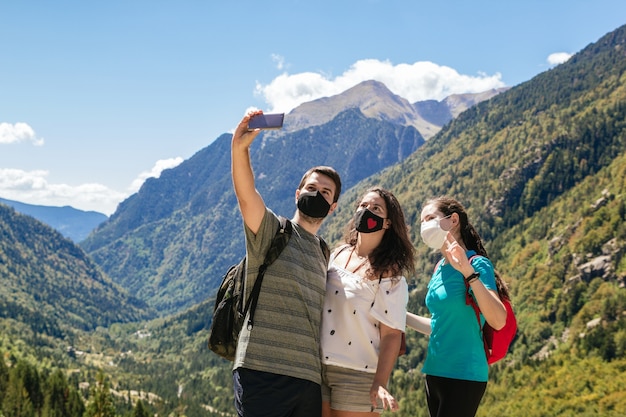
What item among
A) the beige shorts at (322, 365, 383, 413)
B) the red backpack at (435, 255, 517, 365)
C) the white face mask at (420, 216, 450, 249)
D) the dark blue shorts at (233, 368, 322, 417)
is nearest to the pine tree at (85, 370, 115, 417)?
the beige shorts at (322, 365, 383, 413)

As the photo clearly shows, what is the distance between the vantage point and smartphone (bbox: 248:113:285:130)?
19.7 feet

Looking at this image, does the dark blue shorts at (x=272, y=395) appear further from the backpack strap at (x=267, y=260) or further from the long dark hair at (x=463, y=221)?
the long dark hair at (x=463, y=221)

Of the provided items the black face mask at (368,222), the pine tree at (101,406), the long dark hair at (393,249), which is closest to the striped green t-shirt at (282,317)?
the long dark hair at (393,249)

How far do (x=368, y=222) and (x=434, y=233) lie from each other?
82cm

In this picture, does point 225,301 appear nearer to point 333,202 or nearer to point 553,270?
point 333,202

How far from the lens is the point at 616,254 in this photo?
178375 mm

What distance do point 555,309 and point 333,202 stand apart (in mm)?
198428

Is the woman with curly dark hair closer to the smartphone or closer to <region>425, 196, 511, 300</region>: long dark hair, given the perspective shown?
<region>425, 196, 511, 300</region>: long dark hair

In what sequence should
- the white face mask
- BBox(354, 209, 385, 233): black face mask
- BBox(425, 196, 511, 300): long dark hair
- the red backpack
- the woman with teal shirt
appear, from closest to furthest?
the woman with teal shirt → the white face mask → the red backpack → BBox(354, 209, 385, 233): black face mask → BBox(425, 196, 511, 300): long dark hair

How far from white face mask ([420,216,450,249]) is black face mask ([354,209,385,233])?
54 centimetres

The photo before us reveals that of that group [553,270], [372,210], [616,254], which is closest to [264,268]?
[372,210]

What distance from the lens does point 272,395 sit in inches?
244

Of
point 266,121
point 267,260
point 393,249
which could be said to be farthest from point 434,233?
point 266,121

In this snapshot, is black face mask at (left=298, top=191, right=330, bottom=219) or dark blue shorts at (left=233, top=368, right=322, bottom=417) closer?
dark blue shorts at (left=233, top=368, right=322, bottom=417)
